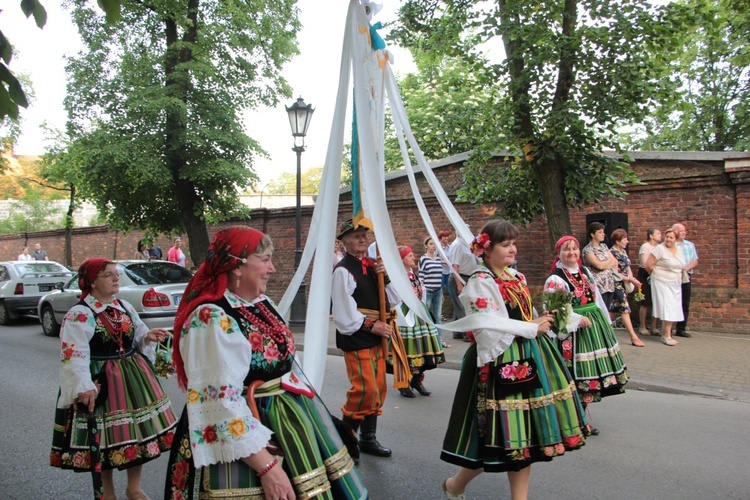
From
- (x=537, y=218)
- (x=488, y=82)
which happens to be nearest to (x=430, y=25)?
(x=488, y=82)

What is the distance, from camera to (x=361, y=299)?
13.6ft

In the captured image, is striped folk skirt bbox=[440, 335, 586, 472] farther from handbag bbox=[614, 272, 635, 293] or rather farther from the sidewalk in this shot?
Result: handbag bbox=[614, 272, 635, 293]

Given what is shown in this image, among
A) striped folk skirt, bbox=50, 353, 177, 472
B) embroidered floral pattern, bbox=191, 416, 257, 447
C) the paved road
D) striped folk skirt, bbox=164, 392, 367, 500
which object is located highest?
embroidered floral pattern, bbox=191, 416, 257, 447

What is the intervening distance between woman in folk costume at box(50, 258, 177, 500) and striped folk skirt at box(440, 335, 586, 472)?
1.86 m

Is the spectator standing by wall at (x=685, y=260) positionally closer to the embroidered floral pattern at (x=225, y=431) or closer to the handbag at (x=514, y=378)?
the handbag at (x=514, y=378)

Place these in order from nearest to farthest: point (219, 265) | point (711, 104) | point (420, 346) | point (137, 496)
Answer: point (219, 265) < point (137, 496) < point (420, 346) < point (711, 104)

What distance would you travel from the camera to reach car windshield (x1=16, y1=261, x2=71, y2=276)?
13.8 meters

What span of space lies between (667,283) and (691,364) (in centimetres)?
179

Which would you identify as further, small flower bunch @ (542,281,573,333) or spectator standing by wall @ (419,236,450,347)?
spectator standing by wall @ (419,236,450,347)

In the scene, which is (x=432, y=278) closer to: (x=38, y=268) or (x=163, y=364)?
(x=163, y=364)

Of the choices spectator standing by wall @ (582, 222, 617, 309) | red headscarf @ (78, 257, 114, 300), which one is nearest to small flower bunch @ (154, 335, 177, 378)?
red headscarf @ (78, 257, 114, 300)

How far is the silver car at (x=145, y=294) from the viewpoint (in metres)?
9.41

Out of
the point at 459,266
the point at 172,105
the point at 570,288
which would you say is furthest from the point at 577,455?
the point at 172,105

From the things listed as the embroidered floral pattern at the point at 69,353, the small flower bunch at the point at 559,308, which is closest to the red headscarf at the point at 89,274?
the embroidered floral pattern at the point at 69,353
